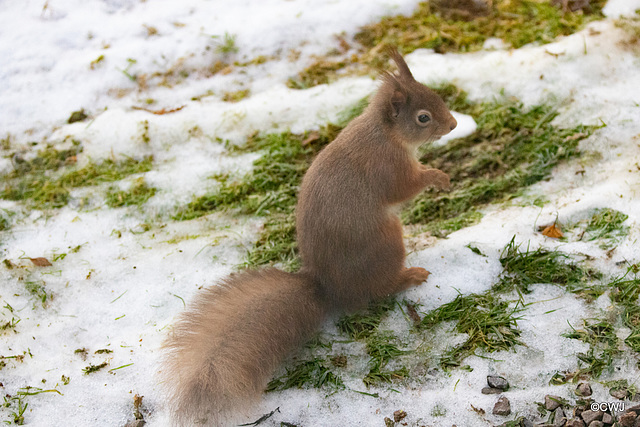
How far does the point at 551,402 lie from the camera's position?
2312 millimetres

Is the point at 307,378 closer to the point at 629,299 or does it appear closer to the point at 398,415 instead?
the point at 398,415

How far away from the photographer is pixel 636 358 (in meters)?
2.44

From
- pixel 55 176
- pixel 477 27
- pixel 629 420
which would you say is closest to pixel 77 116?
pixel 55 176

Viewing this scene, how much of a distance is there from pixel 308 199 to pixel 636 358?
1636 millimetres

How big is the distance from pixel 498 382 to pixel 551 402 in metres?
0.22

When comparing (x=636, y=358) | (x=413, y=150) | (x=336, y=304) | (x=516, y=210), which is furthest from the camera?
(x=516, y=210)

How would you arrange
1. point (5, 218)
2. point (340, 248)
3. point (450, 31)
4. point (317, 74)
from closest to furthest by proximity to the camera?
point (340, 248)
point (5, 218)
point (317, 74)
point (450, 31)

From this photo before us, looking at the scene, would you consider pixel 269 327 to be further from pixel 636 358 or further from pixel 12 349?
pixel 636 358

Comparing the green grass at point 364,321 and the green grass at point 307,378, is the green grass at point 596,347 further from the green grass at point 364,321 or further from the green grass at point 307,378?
the green grass at point 307,378

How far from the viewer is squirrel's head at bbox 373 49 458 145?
2924 mm

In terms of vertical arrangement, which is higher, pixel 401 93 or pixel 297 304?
pixel 401 93

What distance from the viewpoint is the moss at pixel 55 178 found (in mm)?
3830

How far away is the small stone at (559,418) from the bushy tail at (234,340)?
112 centimetres

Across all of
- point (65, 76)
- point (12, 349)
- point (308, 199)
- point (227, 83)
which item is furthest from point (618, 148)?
point (65, 76)
